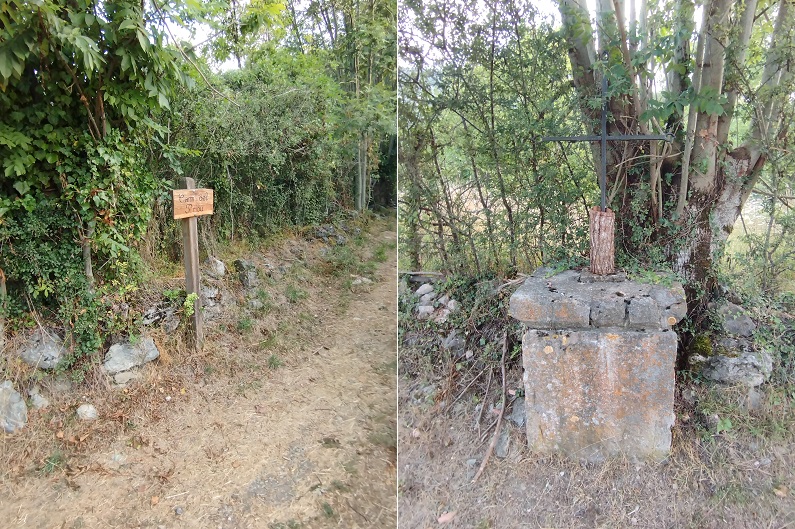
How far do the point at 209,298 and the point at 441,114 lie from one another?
86.4 inches

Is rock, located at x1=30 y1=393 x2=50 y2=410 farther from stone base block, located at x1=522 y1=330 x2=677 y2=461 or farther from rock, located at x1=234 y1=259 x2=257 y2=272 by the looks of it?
stone base block, located at x1=522 y1=330 x2=677 y2=461

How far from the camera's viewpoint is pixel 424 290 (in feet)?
10.7

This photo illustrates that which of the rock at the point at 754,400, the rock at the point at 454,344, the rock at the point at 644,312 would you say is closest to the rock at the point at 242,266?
the rock at the point at 454,344

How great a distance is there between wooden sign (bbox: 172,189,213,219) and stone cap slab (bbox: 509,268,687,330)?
218 cm

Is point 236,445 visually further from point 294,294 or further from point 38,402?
point 294,294

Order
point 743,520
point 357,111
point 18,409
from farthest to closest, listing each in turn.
Answer: 1. point 357,111
2. point 18,409
3. point 743,520

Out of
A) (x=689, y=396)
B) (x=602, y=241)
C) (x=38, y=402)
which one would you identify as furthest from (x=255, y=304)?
(x=689, y=396)

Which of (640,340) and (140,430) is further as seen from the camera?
(140,430)

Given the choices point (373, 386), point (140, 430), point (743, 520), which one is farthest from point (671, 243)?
point (140, 430)

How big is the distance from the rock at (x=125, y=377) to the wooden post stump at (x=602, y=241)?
266cm

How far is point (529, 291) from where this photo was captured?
2.22m

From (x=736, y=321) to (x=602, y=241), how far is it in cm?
86

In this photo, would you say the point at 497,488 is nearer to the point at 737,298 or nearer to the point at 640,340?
the point at 640,340

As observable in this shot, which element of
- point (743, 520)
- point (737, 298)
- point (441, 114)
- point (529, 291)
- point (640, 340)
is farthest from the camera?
point (441, 114)
